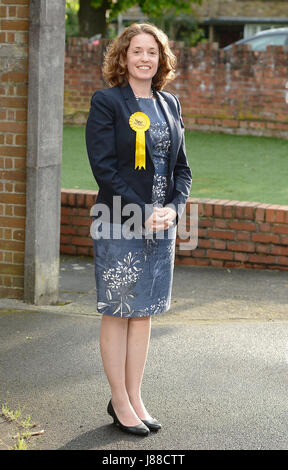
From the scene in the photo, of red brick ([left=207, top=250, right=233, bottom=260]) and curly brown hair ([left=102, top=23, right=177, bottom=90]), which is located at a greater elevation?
curly brown hair ([left=102, top=23, right=177, bottom=90])

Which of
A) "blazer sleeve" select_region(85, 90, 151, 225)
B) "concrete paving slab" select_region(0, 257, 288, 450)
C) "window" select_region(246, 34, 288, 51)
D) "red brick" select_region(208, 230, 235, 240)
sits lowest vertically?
"concrete paving slab" select_region(0, 257, 288, 450)

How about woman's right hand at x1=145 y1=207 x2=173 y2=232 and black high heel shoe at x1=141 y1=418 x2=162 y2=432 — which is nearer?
woman's right hand at x1=145 y1=207 x2=173 y2=232

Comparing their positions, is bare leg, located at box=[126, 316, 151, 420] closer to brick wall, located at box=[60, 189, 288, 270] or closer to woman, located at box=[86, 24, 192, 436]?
woman, located at box=[86, 24, 192, 436]

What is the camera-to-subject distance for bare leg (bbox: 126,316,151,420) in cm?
427

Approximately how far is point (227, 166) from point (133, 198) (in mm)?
8415

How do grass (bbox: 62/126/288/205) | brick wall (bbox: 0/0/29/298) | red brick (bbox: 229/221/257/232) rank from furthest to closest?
grass (bbox: 62/126/288/205) → red brick (bbox: 229/221/257/232) → brick wall (bbox: 0/0/29/298)

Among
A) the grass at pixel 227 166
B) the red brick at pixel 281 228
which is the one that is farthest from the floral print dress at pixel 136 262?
the grass at pixel 227 166

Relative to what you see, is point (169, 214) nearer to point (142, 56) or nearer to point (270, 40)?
point (142, 56)

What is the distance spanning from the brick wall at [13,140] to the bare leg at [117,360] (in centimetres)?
252

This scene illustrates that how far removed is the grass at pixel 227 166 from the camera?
10.3 m

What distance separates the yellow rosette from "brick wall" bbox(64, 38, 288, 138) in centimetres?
1161

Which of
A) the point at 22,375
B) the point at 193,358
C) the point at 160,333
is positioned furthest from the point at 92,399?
the point at 160,333

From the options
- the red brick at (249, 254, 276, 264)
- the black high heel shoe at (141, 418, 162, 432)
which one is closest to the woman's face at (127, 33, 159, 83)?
the black high heel shoe at (141, 418, 162, 432)

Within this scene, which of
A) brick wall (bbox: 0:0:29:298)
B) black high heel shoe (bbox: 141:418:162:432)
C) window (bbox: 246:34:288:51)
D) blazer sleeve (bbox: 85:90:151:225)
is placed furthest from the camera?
window (bbox: 246:34:288:51)
